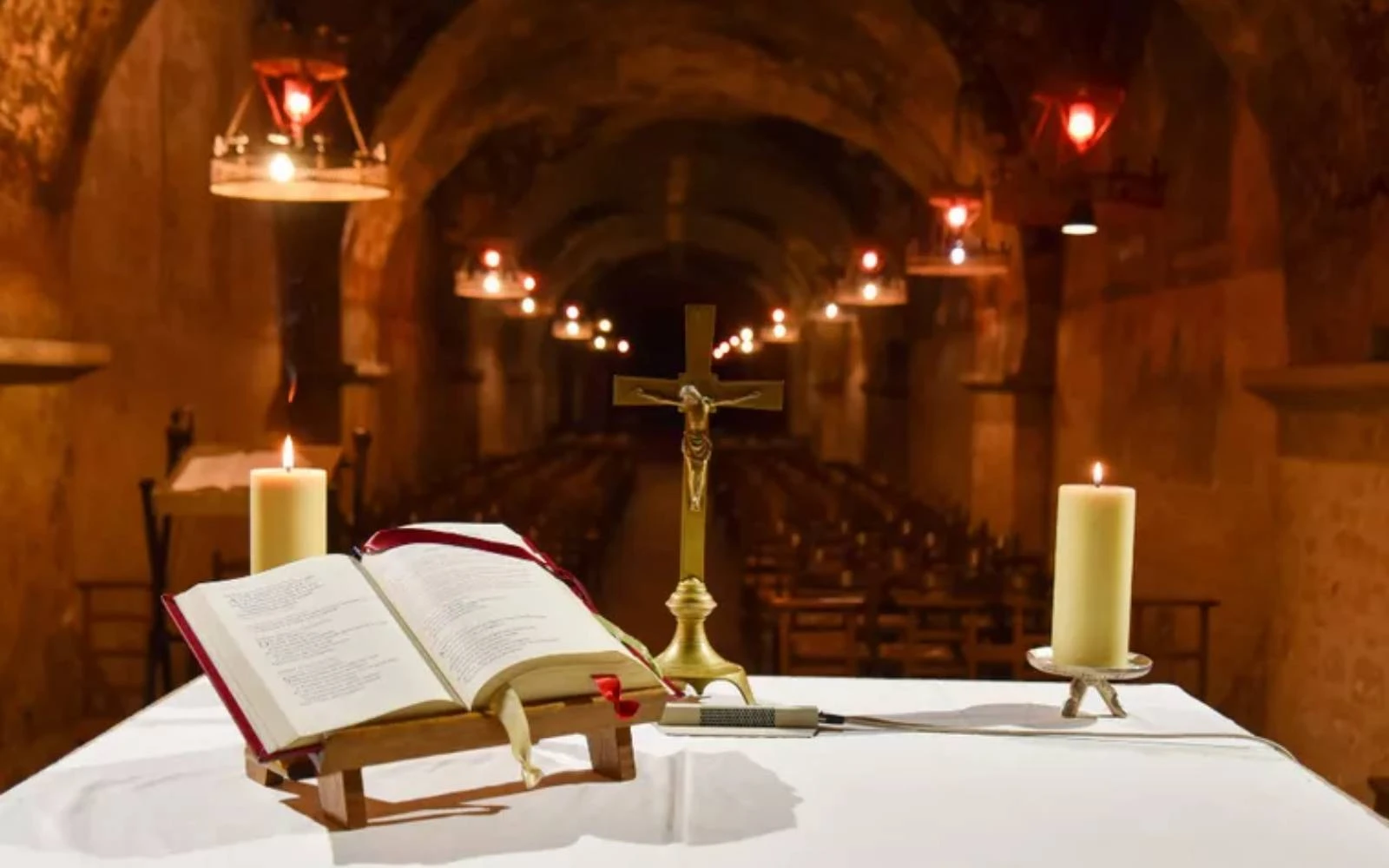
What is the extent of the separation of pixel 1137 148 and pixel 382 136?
5527mm

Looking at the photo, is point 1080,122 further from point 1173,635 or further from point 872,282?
point 872,282

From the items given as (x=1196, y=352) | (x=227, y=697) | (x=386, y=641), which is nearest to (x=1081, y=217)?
(x=1196, y=352)

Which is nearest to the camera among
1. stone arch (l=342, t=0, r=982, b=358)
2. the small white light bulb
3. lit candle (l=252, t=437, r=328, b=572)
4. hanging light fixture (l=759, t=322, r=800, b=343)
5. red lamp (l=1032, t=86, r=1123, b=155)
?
lit candle (l=252, t=437, r=328, b=572)

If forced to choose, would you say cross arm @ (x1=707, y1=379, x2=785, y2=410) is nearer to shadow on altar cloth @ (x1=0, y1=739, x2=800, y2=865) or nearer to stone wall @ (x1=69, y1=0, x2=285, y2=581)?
shadow on altar cloth @ (x1=0, y1=739, x2=800, y2=865)

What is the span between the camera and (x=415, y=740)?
190 centimetres

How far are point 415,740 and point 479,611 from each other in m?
0.22

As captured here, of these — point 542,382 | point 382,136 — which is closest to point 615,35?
point 382,136

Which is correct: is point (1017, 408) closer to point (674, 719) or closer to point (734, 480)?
point (734, 480)

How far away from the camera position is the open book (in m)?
1.89

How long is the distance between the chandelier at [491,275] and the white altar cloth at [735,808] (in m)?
9.77

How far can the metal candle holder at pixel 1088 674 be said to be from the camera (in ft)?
8.03

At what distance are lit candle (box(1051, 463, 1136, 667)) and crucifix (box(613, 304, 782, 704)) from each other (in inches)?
22.7

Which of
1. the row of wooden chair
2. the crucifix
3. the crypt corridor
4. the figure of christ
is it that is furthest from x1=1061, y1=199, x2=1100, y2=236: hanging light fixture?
the figure of christ

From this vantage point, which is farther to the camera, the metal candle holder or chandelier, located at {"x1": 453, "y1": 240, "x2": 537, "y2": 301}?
chandelier, located at {"x1": 453, "y1": 240, "x2": 537, "y2": 301}
